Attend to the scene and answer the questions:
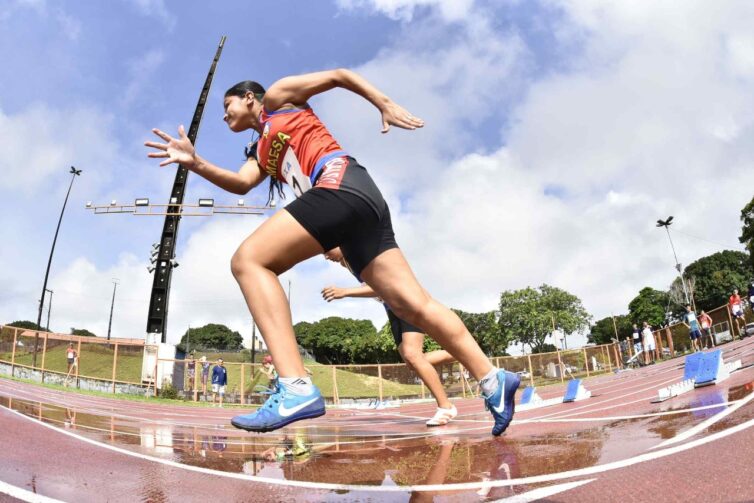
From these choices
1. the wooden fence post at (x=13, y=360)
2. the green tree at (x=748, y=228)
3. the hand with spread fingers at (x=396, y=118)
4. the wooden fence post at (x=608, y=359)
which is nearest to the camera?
the hand with spread fingers at (x=396, y=118)

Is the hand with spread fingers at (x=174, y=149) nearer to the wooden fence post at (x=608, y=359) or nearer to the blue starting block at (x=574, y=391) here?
the blue starting block at (x=574, y=391)

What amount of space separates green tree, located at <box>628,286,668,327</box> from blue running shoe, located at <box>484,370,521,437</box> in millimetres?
88118

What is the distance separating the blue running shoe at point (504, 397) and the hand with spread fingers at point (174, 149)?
7.27ft

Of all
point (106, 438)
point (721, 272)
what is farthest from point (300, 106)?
point (721, 272)

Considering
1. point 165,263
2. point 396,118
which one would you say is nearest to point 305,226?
point 396,118

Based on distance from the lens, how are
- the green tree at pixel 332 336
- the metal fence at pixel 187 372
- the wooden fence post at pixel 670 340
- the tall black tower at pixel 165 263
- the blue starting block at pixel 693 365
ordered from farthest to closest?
the green tree at pixel 332 336, the tall black tower at pixel 165 263, the wooden fence post at pixel 670 340, the metal fence at pixel 187 372, the blue starting block at pixel 693 365

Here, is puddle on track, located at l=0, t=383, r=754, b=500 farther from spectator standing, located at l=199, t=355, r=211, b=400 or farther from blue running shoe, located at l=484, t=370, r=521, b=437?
spectator standing, located at l=199, t=355, r=211, b=400

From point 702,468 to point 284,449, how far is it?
2515mm

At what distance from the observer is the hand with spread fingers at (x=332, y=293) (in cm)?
449

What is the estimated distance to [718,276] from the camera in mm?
71312

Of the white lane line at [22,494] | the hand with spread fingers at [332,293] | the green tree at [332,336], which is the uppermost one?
the green tree at [332,336]

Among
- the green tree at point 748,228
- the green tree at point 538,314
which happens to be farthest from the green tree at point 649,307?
the green tree at point 748,228

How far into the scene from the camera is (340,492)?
1959mm

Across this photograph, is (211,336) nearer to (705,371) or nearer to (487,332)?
(487,332)
